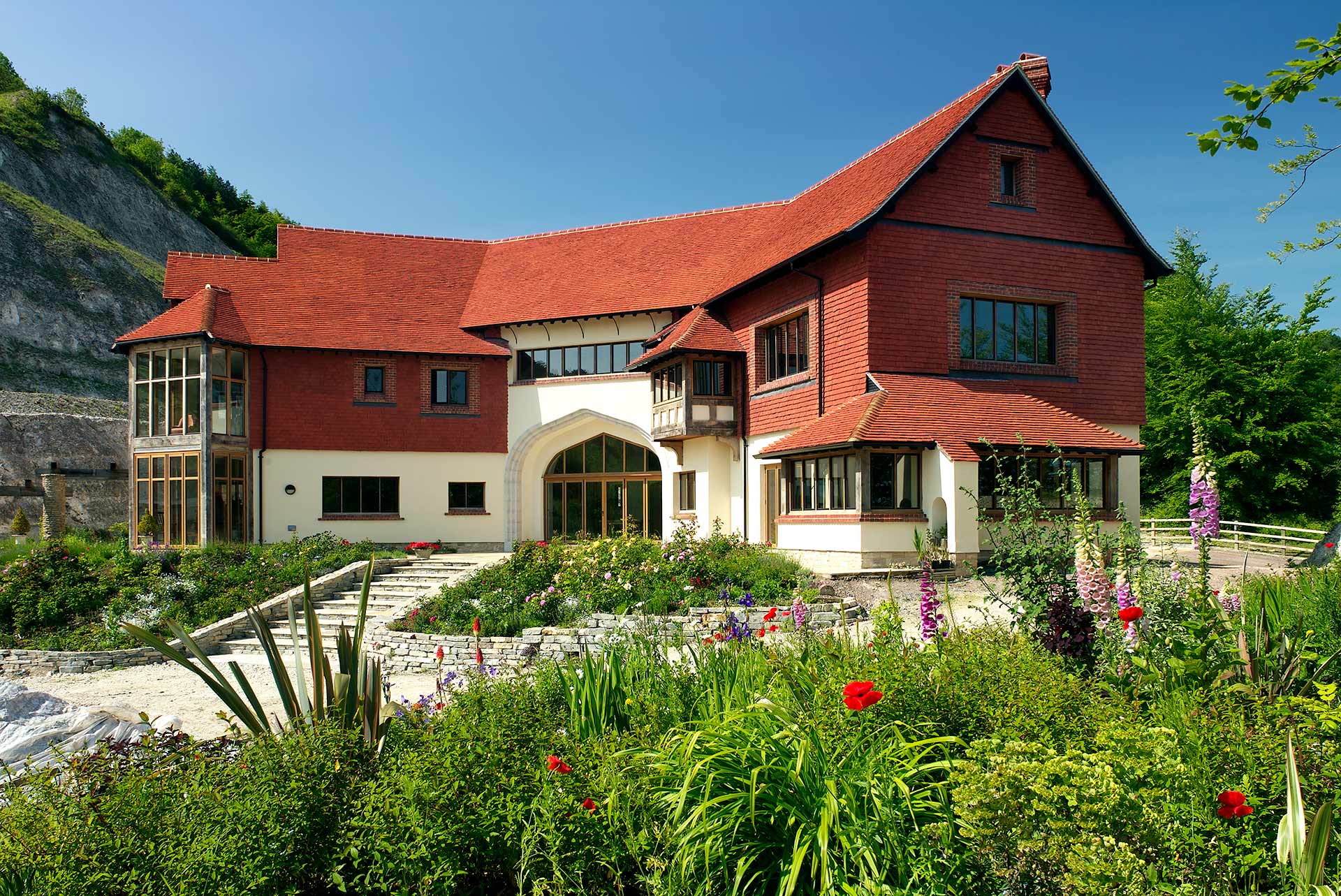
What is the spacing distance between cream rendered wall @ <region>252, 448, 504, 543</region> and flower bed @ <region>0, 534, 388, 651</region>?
16.5 ft

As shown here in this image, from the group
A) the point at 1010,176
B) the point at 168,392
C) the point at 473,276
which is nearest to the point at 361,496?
the point at 168,392

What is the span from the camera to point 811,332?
20.1 meters

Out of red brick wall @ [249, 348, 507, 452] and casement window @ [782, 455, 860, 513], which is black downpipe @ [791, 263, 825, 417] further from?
red brick wall @ [249, 348, 507, 452]

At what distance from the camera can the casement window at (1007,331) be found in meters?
19.3

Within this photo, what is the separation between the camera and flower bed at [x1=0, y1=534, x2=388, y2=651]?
15.4 metres

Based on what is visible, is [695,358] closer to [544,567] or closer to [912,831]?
[544,567]

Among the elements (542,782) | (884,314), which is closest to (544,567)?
(884,314)

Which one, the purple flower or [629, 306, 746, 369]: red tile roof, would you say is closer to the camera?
the purple flower

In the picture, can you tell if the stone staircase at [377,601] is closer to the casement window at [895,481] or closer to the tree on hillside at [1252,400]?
the casement window at [895,481]

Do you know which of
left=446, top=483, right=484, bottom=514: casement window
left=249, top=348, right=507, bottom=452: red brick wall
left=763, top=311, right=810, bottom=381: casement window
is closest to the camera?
left=763, top=311, right=810, bottom=381: casement window

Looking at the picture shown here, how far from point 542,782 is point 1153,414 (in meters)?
Answer: 35.6

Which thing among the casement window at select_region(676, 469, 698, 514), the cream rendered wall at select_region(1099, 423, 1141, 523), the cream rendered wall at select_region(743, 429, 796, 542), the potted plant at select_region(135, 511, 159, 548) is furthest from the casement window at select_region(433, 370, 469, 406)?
the cream rendered wall at select_region(1099, 423, 1141, 523)

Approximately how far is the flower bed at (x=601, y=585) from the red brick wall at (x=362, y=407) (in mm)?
11003

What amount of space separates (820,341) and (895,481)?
13.0 feet
